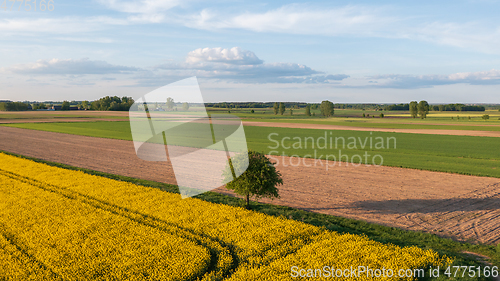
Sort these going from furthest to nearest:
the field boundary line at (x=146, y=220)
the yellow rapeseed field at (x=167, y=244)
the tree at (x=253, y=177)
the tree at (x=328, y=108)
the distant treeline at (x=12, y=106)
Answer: the tree at (x=328, y=108) < the distant treeline at (x=12, y=106) < the tree at (x=253, y=177) < the field boundary line at (x=146, y=220) < the yellow rapeseed field at (x=167, y=244)

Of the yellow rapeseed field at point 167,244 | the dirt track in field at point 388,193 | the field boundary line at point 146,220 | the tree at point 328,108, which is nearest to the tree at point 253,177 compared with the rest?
the yellow rapeseed field at point 167,244

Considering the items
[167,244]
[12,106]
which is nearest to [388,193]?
[167,244]

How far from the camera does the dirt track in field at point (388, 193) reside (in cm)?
1505

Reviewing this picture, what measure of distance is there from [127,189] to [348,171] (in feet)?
56.3

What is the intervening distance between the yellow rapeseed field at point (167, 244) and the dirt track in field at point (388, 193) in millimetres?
4093

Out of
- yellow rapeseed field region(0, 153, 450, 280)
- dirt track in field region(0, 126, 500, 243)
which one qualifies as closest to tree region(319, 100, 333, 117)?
dirt track in field region(0, 126, 500, 243)

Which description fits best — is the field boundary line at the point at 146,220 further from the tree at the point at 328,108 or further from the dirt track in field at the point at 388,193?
the tree at the point at 328,108

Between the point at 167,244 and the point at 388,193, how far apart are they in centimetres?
1428

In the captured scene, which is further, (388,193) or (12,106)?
(12,106)

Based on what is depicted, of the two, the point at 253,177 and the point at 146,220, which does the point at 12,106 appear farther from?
the point at 253,177

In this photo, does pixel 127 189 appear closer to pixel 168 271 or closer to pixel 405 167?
pixel 168 271

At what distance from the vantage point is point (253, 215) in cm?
1494

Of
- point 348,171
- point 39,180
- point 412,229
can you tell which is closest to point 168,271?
point 412,229

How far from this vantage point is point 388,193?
1988cm
